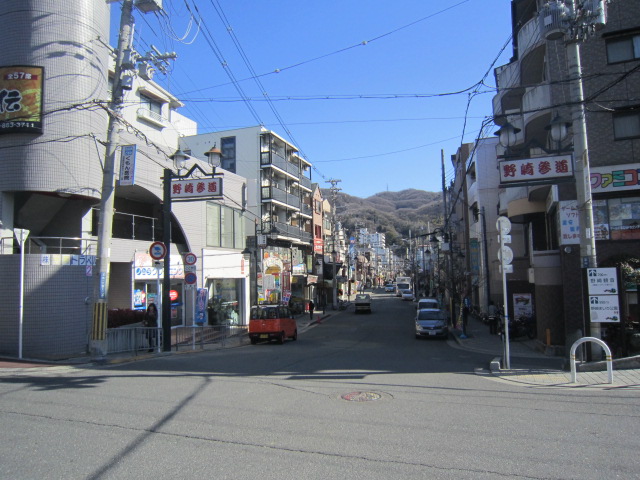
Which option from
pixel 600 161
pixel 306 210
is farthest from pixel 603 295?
pixel 306 210

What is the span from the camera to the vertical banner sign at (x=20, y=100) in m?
15.3

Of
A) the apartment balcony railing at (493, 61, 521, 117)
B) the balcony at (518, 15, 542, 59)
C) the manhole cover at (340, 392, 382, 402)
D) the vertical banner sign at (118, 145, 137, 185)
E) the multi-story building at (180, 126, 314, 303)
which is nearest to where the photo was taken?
the manhole cover at (340, 392, 382, 402)

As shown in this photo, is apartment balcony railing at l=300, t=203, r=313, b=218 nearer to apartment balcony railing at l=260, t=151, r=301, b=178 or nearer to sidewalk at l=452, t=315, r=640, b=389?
apartment balcony railing at l=260, t=151, r=301, b=178

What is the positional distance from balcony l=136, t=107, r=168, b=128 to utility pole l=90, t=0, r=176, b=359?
41.9 ft

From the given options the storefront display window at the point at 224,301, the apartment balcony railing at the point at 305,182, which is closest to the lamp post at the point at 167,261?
the storefront display window at the point at 224,301

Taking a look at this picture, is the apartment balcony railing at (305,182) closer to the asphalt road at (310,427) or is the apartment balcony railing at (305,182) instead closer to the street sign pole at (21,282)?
the street sign pole at (21,282)

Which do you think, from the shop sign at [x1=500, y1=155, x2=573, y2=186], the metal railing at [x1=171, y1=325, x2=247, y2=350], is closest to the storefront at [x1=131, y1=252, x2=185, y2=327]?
the metal railing at [x1=171, y1=325, x2=247, y2=350]

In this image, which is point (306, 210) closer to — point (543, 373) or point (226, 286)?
point (226, 286)

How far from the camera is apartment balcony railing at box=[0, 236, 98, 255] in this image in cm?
1548

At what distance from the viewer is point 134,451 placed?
224 inches

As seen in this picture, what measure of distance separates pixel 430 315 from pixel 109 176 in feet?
57.2

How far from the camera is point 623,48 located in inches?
616

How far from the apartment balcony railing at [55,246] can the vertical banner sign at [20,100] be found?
12.1ft

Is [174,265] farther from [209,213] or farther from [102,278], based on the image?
[102,278]
